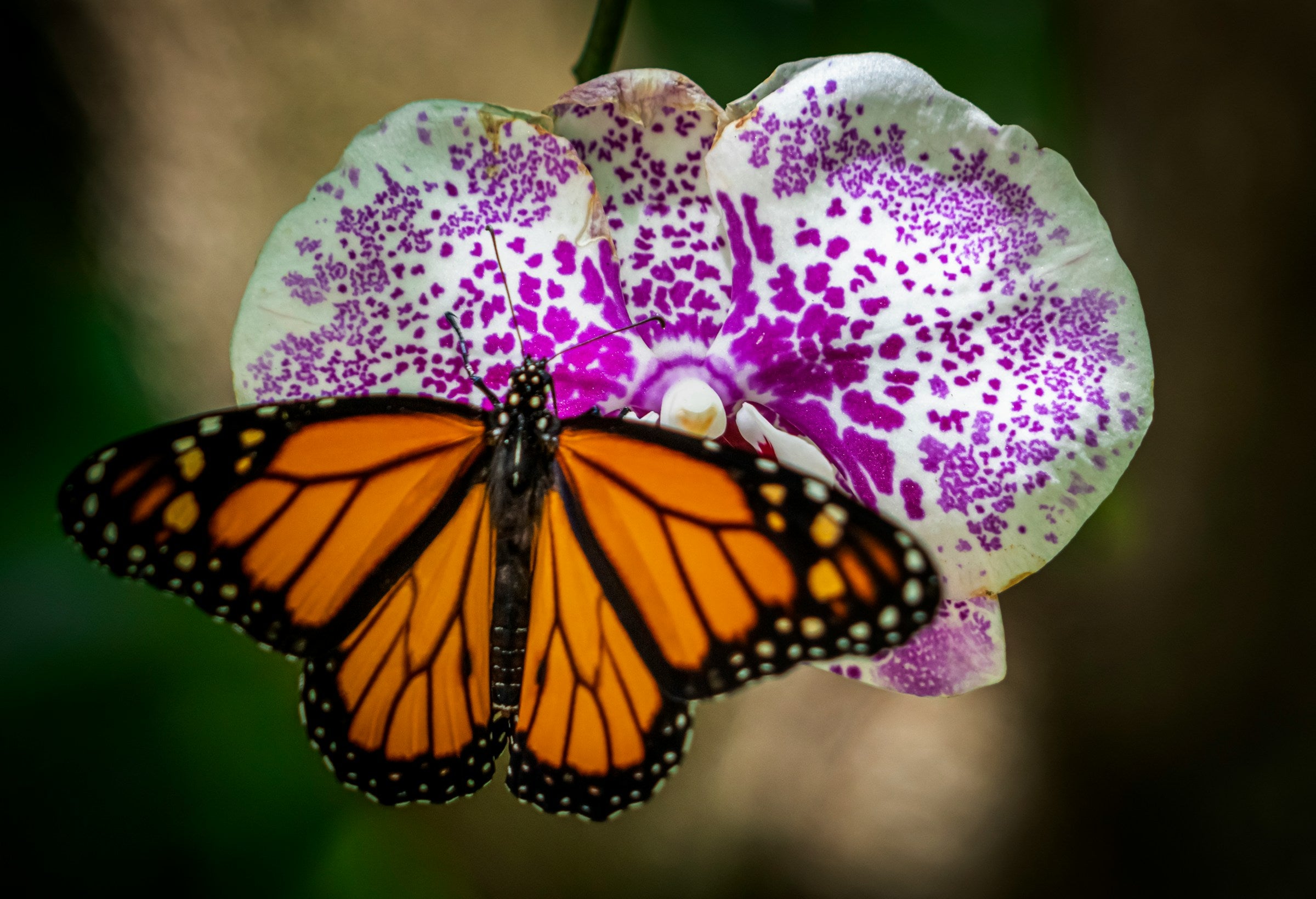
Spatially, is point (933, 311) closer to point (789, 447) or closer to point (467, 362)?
A: point (789, 447)

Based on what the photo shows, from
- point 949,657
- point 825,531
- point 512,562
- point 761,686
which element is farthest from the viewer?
point 761,686

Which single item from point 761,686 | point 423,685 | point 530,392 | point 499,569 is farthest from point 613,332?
point 761,686

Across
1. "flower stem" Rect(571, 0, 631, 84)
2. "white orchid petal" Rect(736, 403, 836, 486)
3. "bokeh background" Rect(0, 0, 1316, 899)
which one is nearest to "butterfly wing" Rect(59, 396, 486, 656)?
"white orchid petal" Rect(736, 403, 836, 486)

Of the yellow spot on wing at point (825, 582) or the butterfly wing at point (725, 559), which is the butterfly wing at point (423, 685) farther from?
the yellow spot on wing at point (825, 582)

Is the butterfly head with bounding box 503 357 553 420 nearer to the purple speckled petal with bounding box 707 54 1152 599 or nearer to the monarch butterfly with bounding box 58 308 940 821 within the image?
the monarch butterfly with bounding box 58 308 940 821

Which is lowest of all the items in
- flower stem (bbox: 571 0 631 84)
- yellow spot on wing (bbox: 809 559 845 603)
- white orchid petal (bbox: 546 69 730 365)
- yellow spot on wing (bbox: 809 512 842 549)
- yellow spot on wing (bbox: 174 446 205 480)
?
yellow spot on wing (bbox: 809 559 845 603)

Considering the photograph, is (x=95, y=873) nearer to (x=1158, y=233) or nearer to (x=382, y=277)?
(x=382, y=277)

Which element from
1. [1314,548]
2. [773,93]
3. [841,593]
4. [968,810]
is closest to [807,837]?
[968,810]
